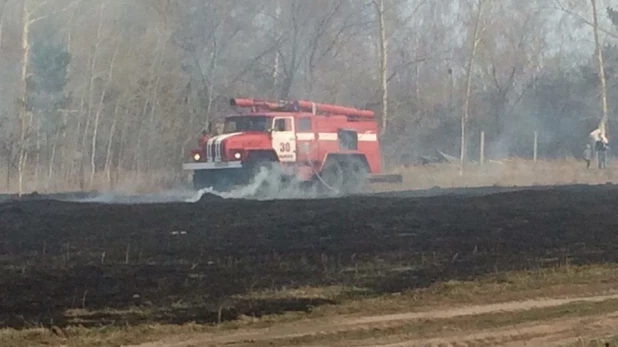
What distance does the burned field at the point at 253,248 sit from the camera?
9.86 metres

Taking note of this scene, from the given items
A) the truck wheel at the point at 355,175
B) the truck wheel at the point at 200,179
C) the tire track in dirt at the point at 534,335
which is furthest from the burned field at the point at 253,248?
the truck wheel at the point at 355,175

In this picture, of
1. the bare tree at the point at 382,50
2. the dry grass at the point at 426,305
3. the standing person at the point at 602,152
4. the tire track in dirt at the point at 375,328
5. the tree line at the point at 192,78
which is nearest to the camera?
the tire track in dirt at the point at 375,328

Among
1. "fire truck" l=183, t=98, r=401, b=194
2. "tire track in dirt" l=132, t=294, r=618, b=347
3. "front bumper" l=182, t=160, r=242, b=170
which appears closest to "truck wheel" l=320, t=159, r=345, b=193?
"fire truck" l=183, t=98, r=401, b=194

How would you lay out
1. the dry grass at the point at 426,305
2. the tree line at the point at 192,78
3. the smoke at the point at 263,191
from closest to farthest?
the dry grass at the point at 426,305, the smoke at the point at 263,191, the tree line at the point at 192,78

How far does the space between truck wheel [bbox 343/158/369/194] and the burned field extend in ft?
30.6

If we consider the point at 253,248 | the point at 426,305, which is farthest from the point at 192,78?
the point at 426,305

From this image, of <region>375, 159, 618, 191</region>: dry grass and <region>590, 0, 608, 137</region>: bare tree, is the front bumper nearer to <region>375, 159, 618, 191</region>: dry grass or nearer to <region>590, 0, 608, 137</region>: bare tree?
<region>375, 159, 618, 191</region>: dry grass

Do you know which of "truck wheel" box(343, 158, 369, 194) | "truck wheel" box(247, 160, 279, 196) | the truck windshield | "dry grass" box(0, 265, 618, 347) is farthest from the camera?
"truck wheel" box(343, 158, 369, 194)

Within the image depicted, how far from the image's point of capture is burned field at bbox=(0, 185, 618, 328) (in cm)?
986

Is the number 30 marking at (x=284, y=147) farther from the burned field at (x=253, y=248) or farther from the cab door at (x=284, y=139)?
the burned field at (x=253, y=248)

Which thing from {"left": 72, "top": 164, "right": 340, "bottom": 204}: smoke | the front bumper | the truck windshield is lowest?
{"left": 72, "top": 164, "right": 340, "bottom": 204}: smoke

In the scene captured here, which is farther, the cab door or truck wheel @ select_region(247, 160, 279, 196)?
the cab door

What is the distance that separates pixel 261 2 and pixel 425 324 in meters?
39.0

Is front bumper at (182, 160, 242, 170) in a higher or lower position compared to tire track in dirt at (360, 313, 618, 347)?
higher
